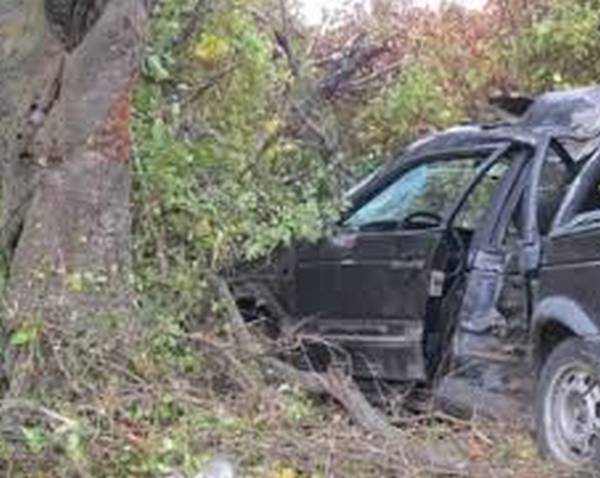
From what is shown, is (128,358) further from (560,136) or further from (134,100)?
(560,136)

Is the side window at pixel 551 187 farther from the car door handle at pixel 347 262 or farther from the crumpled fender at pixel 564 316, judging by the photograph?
the car door handle at pixel 347 262

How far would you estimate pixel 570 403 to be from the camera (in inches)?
253

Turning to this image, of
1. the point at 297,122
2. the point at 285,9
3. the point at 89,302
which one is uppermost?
the point at 285,9

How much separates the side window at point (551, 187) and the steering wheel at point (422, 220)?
62 centimetres

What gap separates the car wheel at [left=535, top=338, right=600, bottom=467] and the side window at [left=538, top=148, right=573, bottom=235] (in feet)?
2.83

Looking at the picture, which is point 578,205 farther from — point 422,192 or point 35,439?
point 35,439

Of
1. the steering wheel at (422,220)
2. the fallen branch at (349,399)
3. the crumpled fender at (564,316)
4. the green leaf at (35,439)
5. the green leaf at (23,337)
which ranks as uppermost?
the steering wheel at (422,220)

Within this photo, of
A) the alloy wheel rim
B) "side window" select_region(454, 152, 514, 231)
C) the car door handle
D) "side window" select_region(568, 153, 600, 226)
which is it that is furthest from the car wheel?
the car door handle

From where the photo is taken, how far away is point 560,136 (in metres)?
Answer: 7.41

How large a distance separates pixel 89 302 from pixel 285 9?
362cm

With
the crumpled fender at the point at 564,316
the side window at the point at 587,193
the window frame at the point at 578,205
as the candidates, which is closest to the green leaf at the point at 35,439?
the crumpled fender at the point at 564,316

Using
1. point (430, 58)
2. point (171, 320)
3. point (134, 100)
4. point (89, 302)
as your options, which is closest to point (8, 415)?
point (89, 302)

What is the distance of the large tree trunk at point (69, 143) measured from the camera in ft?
20.6

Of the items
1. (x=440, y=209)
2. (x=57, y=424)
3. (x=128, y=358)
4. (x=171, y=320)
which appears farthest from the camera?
(x=440, y=209)
